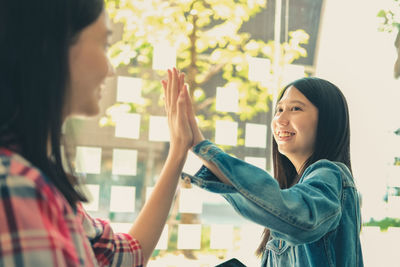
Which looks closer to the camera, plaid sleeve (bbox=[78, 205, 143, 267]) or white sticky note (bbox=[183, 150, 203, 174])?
plaid sleeve (bbox=[78, 205, 143, 267])

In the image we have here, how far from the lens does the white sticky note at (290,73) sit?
2129 mm

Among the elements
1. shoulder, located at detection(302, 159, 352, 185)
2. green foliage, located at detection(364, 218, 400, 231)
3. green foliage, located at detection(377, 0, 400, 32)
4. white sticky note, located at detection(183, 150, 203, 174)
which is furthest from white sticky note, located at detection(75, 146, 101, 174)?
green foliage, located at detection(377, 0, 400, 32)

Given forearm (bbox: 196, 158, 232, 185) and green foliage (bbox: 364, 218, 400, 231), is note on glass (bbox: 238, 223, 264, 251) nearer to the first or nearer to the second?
green foliage (bbox: 364, 218, 400, 231)

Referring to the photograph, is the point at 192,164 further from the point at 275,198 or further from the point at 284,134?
the point at 275,198

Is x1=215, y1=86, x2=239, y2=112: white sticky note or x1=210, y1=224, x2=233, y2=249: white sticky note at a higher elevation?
x1=215, y1=86, x2=239, y2=112: white sticky note

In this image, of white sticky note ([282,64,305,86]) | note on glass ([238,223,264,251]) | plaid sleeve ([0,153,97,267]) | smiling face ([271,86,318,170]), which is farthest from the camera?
white sticky note ([282,64,305,86])

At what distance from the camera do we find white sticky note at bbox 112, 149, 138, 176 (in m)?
1.84

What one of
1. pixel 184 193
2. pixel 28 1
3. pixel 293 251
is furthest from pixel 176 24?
pixel 28 1

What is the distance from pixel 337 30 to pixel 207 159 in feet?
5.36

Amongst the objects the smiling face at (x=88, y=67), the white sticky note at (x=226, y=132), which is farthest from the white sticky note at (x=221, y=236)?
the smiling face at (x=88, y=67)

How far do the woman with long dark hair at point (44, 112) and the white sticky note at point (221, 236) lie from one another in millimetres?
1233

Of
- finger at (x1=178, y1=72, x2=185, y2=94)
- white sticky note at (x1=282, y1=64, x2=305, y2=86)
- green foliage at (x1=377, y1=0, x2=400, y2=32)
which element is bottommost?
finger at (x1=178, y1=72, x2=185, y2=94)

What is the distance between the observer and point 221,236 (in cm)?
199

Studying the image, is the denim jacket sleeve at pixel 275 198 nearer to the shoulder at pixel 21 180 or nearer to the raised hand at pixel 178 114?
the raised hand at pixel 178 114
